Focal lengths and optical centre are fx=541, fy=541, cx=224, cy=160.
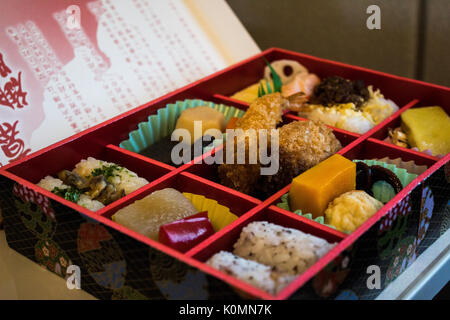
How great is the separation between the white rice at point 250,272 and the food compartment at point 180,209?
19 centimetres

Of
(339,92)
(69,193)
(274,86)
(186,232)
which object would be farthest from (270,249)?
(274,86)

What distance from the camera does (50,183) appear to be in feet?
6.52

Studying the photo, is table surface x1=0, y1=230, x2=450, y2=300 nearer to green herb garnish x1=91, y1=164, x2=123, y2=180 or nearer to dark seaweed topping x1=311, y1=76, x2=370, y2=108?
green herb garnish x1=91, y1=164, x2=123, y2=180

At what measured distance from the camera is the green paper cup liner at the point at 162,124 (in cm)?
238

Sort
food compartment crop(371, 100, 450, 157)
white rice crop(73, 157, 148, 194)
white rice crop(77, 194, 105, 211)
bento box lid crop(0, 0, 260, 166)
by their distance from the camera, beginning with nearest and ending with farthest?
1. white rice crop(77, 194, 105, 211)
2. white rice crop(73, 157, 148, 194)
3. bento box lid crop(0, 0, 260, 166)
4. food compartment crop(371, 100, 450, 157)

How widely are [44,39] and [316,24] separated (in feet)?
6.06

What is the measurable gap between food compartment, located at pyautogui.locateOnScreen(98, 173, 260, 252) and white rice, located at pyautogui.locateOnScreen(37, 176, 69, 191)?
0.97ft

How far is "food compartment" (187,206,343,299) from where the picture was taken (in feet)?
4.59

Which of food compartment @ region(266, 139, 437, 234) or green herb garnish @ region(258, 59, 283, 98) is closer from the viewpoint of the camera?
food compartment @ region(266, 139, 437, 234)

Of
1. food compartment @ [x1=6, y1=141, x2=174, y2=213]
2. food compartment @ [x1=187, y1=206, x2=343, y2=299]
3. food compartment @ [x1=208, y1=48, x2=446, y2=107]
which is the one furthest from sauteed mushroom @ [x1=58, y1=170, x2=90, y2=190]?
food compartment @ [x1=208, y1=48, x2=446, y2=107]

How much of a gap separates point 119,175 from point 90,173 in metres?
0.13

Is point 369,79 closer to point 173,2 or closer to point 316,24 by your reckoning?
point 316,24

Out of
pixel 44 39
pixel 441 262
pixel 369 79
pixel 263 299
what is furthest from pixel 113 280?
pixel 369 79

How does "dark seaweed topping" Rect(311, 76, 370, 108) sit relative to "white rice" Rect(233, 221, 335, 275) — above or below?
above
